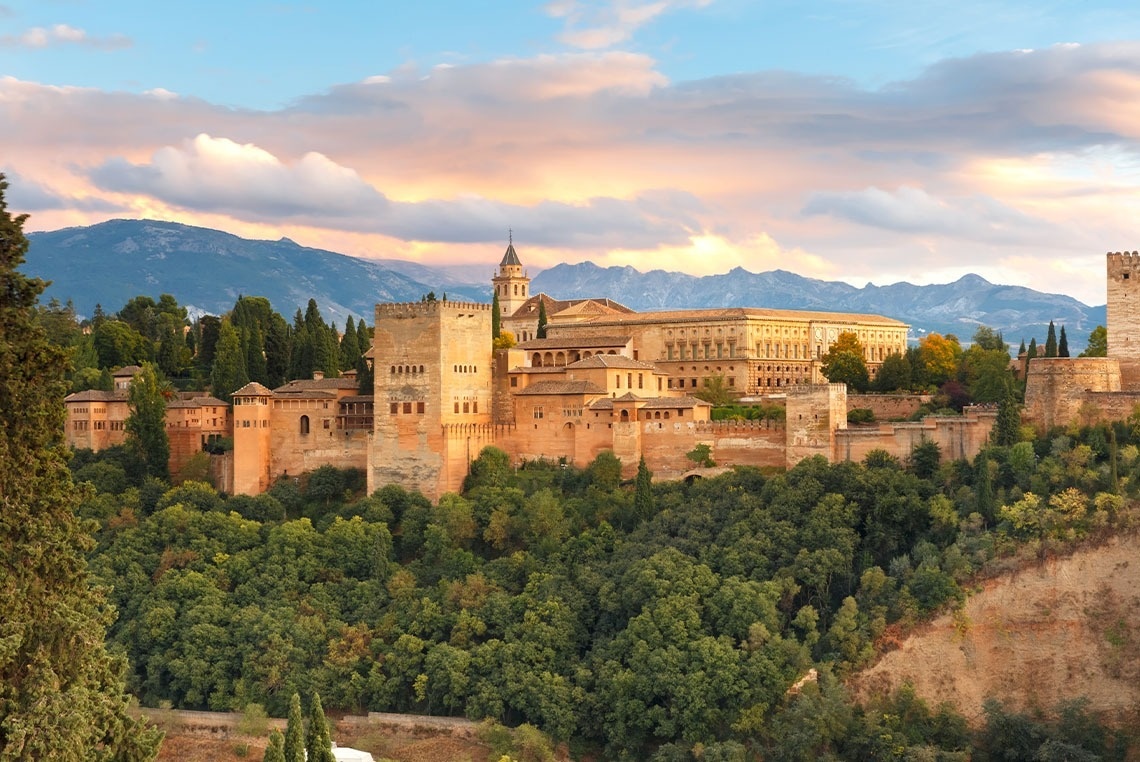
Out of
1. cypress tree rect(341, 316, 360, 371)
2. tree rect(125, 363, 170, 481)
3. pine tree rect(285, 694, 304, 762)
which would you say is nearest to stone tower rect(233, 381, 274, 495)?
tree rect(125, 363, 170, 481)

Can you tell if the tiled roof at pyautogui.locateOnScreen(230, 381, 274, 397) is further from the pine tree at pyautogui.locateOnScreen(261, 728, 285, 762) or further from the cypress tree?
the pine tree at pyautogui.locateOnScreen(261, 728, 285, 762)

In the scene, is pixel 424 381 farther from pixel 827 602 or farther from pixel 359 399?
pixel 827 602

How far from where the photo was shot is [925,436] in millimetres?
44844

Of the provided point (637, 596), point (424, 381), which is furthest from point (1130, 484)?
point (424, 381)

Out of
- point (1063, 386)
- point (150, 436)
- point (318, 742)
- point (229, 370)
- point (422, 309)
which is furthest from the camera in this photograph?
point (229, 370)

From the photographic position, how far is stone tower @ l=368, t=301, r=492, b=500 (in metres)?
48.8

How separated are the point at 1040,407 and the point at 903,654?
990 centimetres

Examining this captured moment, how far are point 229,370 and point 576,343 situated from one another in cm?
1273

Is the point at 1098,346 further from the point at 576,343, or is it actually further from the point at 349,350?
the point at 349,350

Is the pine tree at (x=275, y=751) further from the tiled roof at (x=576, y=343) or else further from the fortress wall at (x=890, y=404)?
the fortress wall at (x=890, y=404)

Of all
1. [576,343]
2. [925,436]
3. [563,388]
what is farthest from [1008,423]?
[576,343]

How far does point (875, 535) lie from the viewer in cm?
4169

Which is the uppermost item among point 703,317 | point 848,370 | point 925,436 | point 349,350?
point 703,317

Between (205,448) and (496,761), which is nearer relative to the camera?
(496,761)
